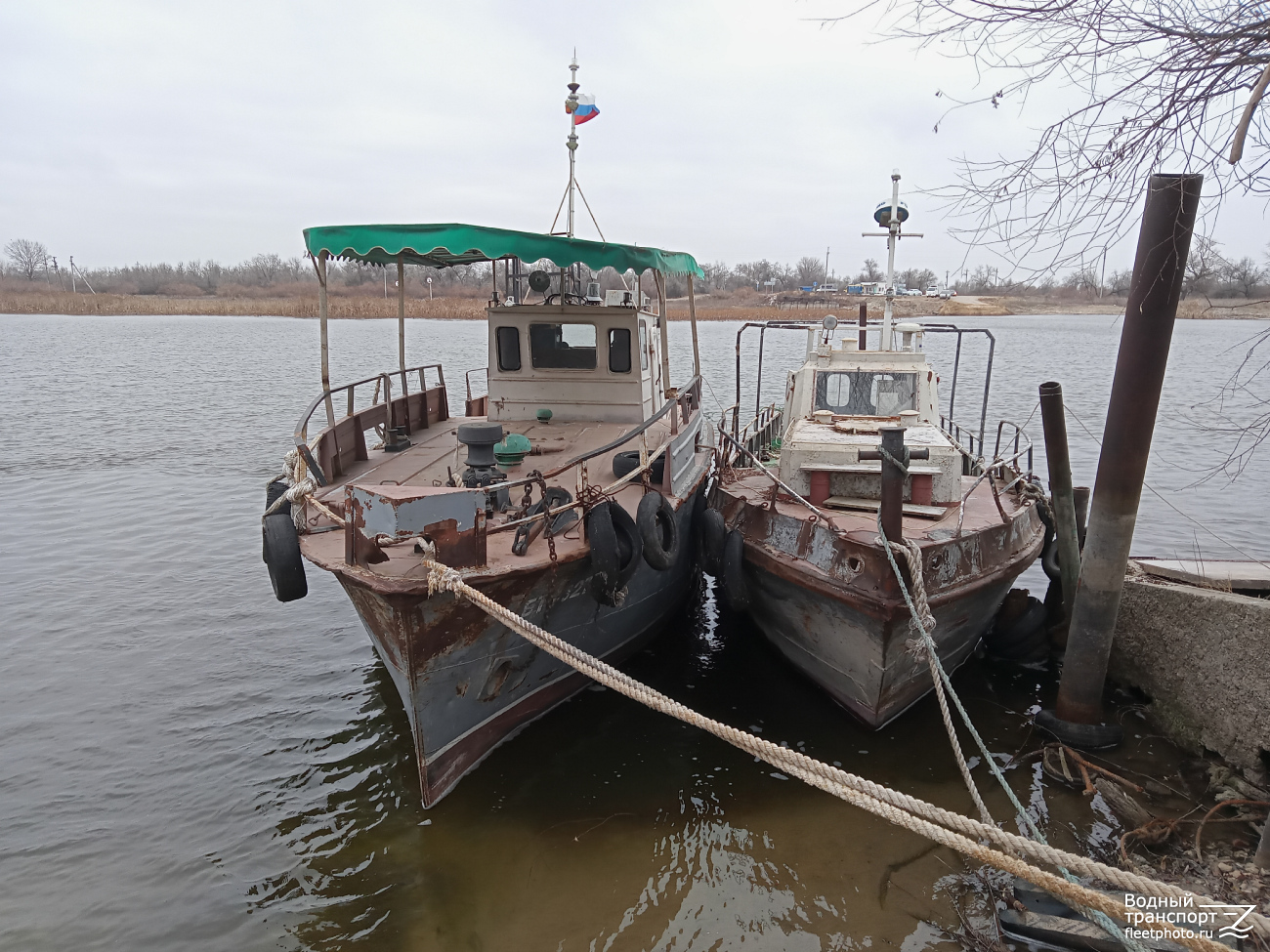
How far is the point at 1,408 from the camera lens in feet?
77.8

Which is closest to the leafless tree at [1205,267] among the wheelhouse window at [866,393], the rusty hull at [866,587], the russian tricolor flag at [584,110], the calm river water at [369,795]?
the calm river water at [369,795]

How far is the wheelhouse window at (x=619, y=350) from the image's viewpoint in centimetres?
1014

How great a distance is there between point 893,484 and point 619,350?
4886 mm

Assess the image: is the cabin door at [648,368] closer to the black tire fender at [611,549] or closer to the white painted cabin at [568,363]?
the white painted cabin at [568,363]

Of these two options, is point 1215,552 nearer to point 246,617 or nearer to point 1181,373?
point 246,617

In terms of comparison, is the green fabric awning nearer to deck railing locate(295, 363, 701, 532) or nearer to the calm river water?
deck railing locate(295, 363, 701, 532)

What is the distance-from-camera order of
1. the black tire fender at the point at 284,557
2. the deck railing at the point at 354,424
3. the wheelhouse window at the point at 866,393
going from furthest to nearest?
the wheelhouse window at the point at 866,393 → the deck railing at the point at 354,424 → the black tire fender at the point at 284,557

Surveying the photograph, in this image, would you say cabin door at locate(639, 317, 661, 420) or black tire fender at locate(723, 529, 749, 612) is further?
cabin door at locate(639, 317, 661, 420)

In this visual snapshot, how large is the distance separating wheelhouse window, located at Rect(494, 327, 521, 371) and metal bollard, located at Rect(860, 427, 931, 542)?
559cm

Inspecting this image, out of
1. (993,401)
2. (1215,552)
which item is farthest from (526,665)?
(993,401)

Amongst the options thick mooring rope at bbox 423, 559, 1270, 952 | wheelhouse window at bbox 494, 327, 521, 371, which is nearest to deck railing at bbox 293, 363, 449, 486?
wheelhouse window at bbox 494, 327, 521, 371

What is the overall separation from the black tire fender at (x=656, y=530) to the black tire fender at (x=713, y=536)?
0.74m

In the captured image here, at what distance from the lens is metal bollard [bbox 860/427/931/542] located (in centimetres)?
614

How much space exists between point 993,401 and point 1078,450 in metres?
5.41
